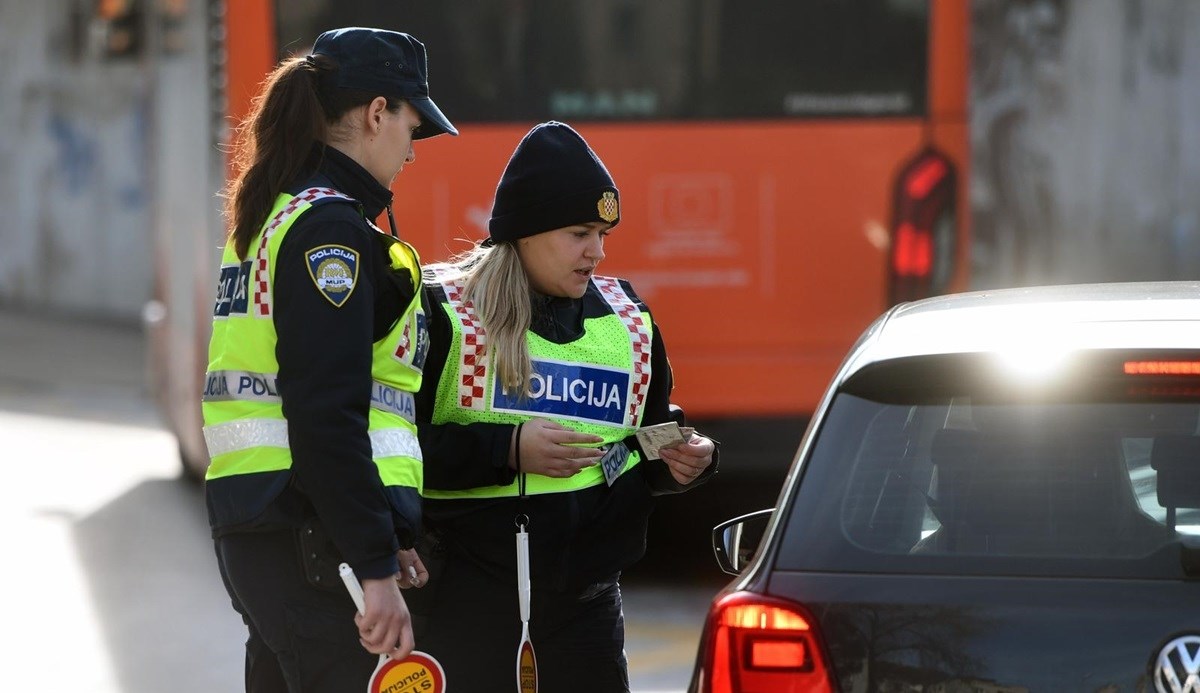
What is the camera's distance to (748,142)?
775cm

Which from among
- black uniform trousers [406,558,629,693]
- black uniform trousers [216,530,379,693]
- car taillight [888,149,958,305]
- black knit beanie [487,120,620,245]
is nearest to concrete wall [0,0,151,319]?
car taillight [888,149,958,305]

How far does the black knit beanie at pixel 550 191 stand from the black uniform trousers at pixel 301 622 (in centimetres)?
81

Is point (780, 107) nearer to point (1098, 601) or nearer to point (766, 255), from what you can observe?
point (766, 255)

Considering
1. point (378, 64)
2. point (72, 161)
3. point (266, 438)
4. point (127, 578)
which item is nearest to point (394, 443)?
point (266, 438)

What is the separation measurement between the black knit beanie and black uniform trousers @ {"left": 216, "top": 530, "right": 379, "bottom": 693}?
814 mm

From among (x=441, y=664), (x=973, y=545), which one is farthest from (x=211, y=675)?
(x=973, y=545)

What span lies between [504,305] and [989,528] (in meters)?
1.09

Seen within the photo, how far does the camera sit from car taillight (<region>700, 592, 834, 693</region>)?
2.76 m

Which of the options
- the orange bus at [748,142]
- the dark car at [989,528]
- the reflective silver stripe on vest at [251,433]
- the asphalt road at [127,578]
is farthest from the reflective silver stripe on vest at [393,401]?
the orange bus at [748,142]

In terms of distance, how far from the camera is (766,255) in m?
7.80

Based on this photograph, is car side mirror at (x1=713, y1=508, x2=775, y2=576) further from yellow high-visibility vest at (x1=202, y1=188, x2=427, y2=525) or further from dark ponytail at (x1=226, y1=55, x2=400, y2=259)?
dark ponytail at (x1=226, y1=55, x2=400, y2=259)

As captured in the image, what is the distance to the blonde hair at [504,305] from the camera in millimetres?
3549

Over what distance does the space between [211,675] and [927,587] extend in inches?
158

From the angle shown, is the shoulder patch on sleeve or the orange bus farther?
the orange bus
